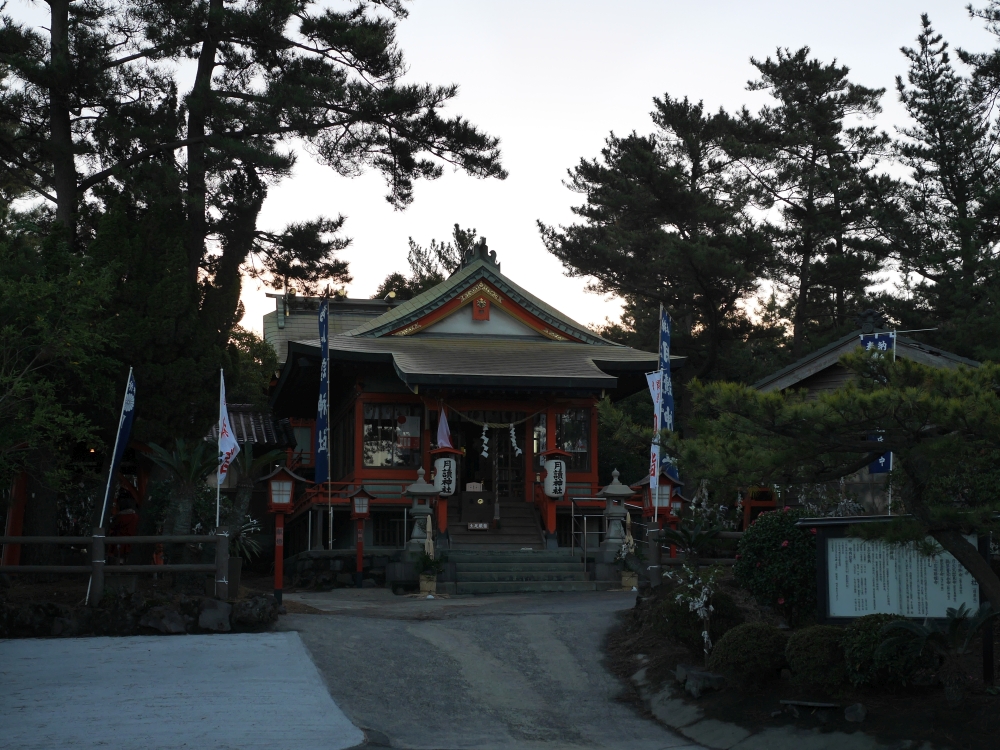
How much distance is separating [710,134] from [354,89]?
59.9 feet

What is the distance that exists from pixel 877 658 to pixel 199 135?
17088 millimetres

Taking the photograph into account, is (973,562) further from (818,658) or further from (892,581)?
(818,658)

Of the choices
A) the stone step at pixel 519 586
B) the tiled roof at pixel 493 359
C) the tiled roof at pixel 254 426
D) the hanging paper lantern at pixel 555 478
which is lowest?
the stone step at pixel 519 586

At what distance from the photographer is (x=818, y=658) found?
10797 mm

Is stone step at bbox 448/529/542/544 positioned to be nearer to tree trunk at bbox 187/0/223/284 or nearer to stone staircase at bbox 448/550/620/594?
stone staircase at bbox 448/550/620/594

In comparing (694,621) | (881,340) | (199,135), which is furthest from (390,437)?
(694,621)

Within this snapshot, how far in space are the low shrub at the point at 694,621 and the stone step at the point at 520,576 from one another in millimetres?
7976

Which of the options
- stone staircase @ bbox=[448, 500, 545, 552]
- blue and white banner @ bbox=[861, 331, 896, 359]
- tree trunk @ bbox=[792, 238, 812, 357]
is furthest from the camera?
tree trunk @ bbox=[792, 238, 812, 357]

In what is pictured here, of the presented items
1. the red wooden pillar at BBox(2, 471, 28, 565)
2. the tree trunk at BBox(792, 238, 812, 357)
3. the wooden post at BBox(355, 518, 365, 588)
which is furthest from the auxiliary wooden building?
the tree trunk at BBox(792, 238, 812, 357)

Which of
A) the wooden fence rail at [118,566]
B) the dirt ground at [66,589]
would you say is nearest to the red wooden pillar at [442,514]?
the dirt ground at [66,589]

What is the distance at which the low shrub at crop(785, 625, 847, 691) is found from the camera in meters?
10.7

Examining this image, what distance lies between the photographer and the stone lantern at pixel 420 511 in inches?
859

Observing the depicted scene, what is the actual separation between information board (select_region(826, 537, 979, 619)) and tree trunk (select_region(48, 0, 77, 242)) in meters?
15.6

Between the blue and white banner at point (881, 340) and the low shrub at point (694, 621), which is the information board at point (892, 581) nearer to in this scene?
the low shrub at point (694, 621)
